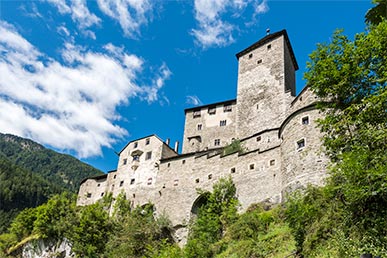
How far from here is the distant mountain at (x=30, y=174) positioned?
85.9m

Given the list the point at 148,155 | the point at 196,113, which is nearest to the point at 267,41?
the point at 196,113

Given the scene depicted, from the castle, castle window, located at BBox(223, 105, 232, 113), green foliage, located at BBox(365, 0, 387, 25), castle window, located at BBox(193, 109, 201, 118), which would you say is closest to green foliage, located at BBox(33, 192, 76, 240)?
the castle

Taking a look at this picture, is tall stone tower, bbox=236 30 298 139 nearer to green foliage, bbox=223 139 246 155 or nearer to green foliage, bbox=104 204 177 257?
green foliage, bbox=223 139 246 155

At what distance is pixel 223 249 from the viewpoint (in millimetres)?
20078

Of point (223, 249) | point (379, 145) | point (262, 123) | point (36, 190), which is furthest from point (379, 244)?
point (36, 190)

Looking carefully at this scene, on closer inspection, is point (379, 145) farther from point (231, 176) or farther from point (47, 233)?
point (47, 233)

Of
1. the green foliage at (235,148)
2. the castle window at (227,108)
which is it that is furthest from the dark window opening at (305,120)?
the castle window at (227,108)

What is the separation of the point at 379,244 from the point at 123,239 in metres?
21.0

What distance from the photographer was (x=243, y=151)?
31.1 m

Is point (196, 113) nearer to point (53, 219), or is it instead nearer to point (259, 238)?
point (53, 219)

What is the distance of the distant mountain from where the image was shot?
282 ft

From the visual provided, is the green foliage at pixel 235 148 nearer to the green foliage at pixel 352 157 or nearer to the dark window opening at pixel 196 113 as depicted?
the dark window opening at pixel 196 113

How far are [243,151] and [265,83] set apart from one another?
1166 centimetres

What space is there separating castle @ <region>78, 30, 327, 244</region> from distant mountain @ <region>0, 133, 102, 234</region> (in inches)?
537
